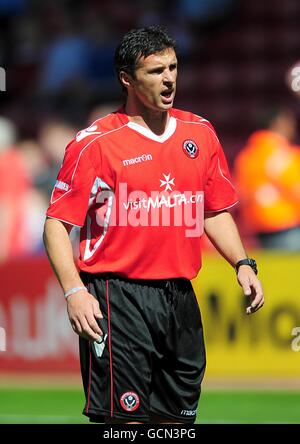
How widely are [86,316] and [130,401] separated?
0.51 metres

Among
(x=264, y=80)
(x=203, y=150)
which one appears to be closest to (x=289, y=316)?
(x=203, y=150)

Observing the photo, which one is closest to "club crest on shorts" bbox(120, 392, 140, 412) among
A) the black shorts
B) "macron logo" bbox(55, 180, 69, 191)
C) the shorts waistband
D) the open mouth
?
the black shorts

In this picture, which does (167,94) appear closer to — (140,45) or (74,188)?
(140,45)

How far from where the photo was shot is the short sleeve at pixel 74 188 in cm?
548

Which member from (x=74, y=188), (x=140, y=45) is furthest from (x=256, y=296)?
(x=140, y=45)

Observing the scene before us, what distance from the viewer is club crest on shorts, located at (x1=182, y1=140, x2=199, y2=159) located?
5.68 meters

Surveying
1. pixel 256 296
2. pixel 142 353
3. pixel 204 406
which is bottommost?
pixel 204 406

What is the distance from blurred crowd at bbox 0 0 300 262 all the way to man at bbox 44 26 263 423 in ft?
18.9

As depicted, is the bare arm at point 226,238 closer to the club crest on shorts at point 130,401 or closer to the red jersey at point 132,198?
the red jersey at point 132,198

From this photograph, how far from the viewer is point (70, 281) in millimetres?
5398

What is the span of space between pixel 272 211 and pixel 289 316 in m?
1.22

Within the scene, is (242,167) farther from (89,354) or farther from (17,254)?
(89,354)

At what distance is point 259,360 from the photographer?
10703 millimetres

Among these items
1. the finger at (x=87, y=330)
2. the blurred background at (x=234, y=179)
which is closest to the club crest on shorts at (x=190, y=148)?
the finger at (x=87, y=330)
